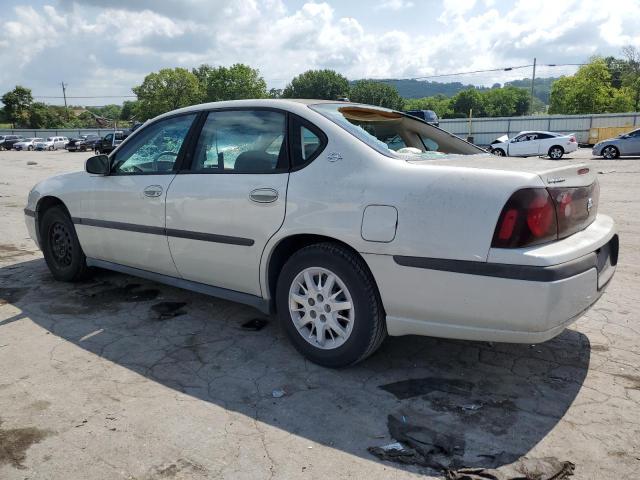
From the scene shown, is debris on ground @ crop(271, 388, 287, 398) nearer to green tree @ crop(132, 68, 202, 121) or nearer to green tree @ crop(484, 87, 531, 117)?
green tree @ crop(132, 68, 202, 121)

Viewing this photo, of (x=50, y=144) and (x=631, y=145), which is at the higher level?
(x=631, y=145)

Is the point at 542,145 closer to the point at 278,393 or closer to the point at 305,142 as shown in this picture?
the point at 305,142

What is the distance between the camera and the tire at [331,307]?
9.89 feet

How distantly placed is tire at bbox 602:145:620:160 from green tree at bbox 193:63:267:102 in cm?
7477

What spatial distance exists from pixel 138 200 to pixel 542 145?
2447 centimetres

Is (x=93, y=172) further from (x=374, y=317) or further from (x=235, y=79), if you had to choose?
(x=235, y=79)

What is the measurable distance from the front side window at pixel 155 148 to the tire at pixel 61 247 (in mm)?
926

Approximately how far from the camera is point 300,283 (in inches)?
129

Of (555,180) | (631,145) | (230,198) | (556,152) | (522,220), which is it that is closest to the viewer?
(522,220)

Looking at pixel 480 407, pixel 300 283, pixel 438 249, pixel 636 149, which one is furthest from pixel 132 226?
pixel 636 149

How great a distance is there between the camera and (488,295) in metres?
2.62

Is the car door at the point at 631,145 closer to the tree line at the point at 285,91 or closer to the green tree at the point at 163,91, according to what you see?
the tree line at the point at 285,91

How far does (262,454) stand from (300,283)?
1119mm

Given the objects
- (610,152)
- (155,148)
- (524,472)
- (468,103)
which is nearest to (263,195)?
(155,148)
